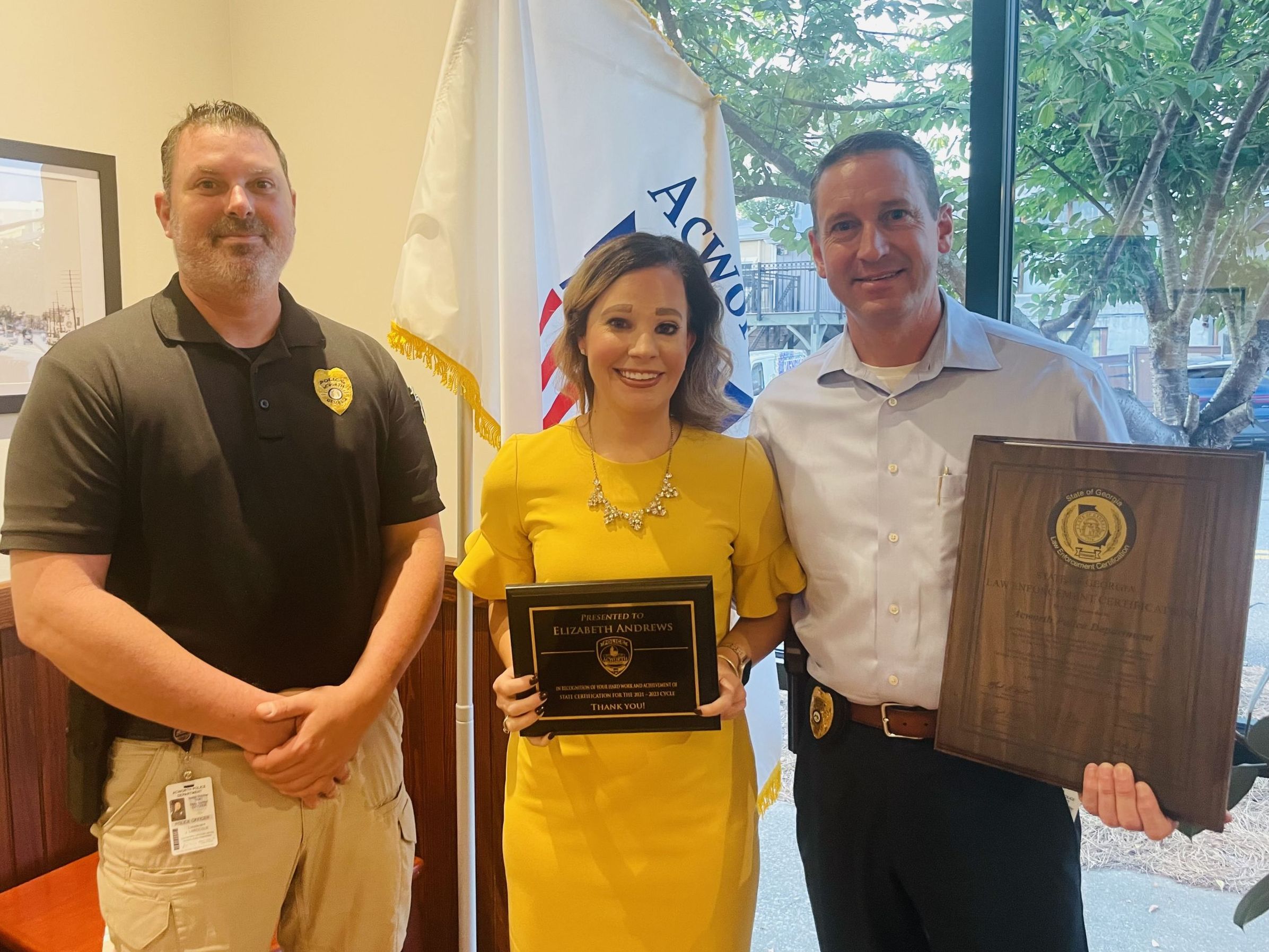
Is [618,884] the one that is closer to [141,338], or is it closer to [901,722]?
[901,722]

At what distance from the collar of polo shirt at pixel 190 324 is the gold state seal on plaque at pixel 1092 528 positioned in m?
1.27

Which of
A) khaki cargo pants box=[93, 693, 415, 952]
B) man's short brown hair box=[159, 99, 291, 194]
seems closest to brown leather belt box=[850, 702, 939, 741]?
khaki cargo pants box=[93, 693, 415, 952]

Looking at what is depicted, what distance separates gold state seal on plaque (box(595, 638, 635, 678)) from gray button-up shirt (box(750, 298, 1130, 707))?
376 millimetres

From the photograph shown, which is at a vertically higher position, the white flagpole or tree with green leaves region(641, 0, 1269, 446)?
tree with green leaves region(641, 0, 1269, 446)

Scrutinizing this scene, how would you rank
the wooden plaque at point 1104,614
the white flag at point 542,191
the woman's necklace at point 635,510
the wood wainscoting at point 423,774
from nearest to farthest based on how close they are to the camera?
the wooden plaque at point 1104,614 < the woman's necklace at point 635,510 < the white flag at point 542,191 < the wood wainscoting at point 423,774

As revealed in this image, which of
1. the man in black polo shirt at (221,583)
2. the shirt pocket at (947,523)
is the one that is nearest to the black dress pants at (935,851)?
the shirt pocket at (947,523)

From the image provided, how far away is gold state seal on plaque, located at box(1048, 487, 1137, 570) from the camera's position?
1.17 meters

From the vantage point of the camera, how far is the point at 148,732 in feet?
4.82

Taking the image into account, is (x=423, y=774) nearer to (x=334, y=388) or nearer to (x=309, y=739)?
(x=309, y=739)

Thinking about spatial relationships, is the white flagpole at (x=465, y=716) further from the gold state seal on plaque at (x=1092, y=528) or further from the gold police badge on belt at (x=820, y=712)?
the gold state seal on plaque at (x=1092, y=528)

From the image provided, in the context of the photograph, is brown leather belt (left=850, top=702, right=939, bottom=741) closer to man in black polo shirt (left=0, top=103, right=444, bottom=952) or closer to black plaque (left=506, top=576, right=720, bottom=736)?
black plaque (left=506, top=576, right=720, bottom=736)

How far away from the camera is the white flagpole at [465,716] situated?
1.99 meters

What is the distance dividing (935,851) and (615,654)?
60 centimetres

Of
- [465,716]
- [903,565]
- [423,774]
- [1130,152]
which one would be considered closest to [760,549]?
[903,565]
